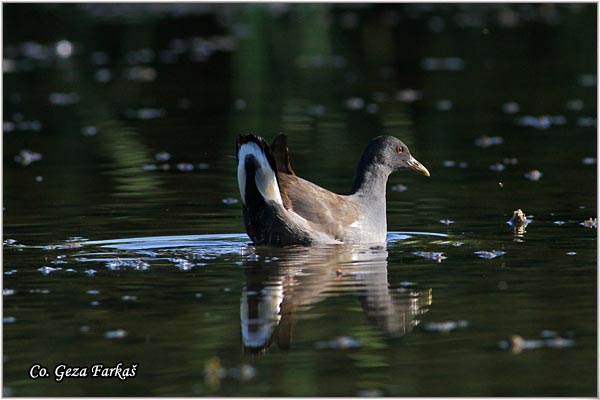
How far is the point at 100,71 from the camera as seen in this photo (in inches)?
867

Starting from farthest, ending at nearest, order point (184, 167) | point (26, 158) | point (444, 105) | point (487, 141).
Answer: point (444, 105)
point (487, 141)
point (26, 158)
point (184, 167)

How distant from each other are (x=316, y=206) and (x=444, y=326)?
8.88ft

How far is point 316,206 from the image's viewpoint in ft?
31.4

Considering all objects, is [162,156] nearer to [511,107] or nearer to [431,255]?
[511,107]

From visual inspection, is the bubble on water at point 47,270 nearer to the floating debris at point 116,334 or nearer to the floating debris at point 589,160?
the floating debris at point 116,334

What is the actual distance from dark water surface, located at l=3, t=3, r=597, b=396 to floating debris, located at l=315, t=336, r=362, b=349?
3 centimetres

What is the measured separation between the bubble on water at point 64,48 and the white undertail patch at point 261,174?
1606 centimetres

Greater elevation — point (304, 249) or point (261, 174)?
point (261, 174)

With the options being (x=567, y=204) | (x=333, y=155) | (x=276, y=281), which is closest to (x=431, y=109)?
(x=333, y=155)

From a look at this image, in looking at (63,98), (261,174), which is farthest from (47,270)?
(63,98)

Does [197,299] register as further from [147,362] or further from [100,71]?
[100,71]

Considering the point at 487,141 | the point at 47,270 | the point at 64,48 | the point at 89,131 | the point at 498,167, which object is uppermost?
the point at 64,48

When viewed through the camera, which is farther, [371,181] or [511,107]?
[511,107]

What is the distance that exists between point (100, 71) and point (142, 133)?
6379mm
